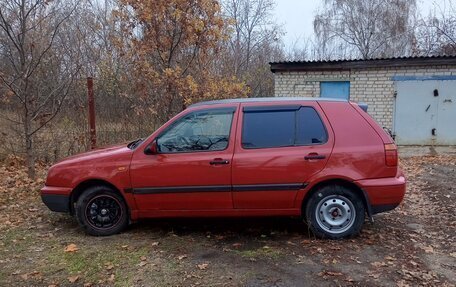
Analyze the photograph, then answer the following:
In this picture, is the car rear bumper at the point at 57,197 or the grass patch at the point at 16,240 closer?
the grass patch at the point at 16,240

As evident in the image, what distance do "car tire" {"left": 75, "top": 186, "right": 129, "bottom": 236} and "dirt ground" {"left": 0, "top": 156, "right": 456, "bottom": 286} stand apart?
142 millimetres

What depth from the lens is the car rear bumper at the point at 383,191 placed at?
4.79 meters

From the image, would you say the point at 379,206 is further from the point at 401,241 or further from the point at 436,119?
the point at 436,119

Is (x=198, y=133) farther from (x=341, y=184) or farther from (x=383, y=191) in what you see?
(x=383, y=191)

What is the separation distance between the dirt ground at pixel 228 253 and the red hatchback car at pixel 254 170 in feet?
1.11

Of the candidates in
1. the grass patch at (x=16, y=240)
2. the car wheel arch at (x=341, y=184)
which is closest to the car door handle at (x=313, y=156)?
the car wheel arch at (x=341, y=184)

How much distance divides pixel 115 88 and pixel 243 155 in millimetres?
8882

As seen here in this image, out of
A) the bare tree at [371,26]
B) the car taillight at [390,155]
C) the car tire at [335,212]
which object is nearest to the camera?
the car taillight at [390,155]

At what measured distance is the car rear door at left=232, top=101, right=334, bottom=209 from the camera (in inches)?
190

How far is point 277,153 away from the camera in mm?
4855

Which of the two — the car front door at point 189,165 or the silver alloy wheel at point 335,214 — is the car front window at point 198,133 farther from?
the silver alloy wheel at point 335,214

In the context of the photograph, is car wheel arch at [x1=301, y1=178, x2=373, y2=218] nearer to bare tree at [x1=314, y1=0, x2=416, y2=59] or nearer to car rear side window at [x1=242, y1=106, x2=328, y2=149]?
A: car rear side window at [x1=242, y1=106, x2=328, y2=149]

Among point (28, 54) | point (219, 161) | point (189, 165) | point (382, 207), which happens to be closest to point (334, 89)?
point (28, 54)

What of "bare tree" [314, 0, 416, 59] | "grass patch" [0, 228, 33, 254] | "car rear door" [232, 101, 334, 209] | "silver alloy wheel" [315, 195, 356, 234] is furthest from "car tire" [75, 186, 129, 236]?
"bare tree" [314, 0, 416, 59]
